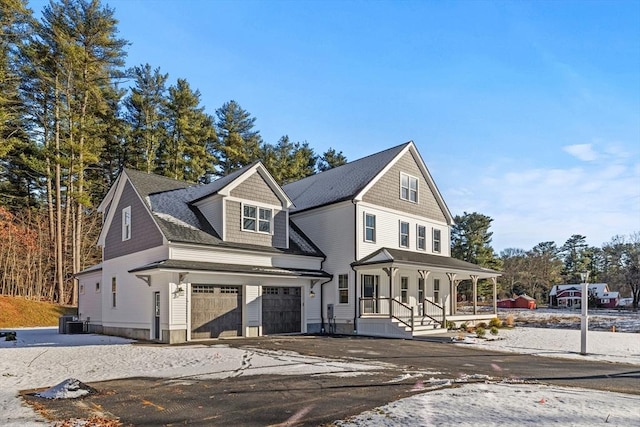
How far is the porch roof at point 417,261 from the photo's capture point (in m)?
21.5

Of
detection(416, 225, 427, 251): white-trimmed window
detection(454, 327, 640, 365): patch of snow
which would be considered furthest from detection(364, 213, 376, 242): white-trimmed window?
detection(454, 327, 640, 365): patch of snow

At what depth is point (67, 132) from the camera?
107 feet

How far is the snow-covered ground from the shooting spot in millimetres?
6523

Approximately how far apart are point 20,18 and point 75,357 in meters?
27.6

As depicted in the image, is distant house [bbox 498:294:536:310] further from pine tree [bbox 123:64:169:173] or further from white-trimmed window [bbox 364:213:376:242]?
pine tree [bbox 123:64:169:173]

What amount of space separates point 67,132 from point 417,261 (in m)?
25.5

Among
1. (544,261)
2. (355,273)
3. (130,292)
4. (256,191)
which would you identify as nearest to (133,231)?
(130,292)

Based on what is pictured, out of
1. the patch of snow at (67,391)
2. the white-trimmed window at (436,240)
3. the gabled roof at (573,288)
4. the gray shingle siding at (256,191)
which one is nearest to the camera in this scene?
the patch of snow at (67,391)

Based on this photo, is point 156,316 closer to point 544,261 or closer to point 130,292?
point 130,292

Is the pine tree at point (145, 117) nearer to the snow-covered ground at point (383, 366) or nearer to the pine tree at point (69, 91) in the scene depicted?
the pine tree at point (69, 91)

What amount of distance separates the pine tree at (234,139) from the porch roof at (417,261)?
86.9ft

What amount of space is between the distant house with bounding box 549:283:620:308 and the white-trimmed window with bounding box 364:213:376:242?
5287 centimetres

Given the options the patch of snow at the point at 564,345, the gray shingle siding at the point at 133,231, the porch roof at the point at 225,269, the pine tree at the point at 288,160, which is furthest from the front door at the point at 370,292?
the pine tree at the point at 288,160

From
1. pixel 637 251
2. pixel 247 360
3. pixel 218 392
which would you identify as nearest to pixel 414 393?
pixel 218 392
